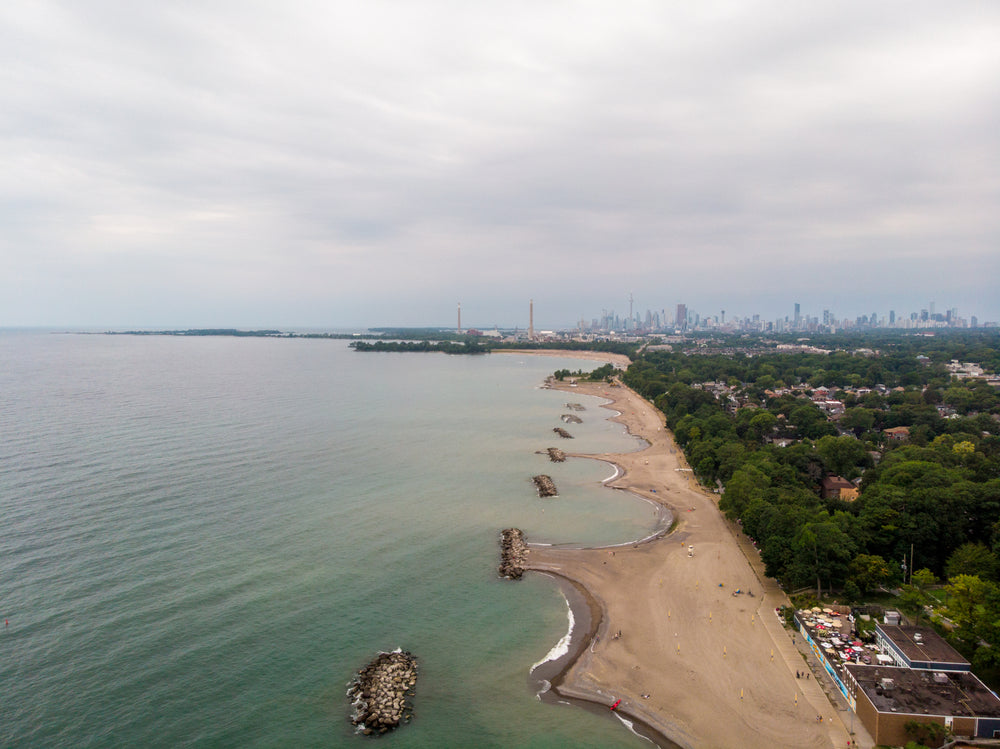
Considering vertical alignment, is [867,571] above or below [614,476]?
above

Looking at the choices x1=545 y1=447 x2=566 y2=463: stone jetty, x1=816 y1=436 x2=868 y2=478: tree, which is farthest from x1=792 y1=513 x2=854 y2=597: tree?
x1=545 y1=447 x2=566 y2=463: stone jetty

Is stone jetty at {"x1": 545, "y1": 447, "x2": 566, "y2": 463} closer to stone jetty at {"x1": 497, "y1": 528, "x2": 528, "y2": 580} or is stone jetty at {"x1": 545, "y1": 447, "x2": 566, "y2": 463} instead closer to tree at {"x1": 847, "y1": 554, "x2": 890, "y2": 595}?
stone jetty at {"x1": 497, "y1": 528, "x2": 528, "y2": 580}

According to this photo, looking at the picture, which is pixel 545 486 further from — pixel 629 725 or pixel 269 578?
pixel 629 725

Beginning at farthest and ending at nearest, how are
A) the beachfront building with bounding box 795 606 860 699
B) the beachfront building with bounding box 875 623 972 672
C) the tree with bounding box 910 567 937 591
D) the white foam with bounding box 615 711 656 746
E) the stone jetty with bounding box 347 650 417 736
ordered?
1. the tree with bounding box 910 567 937 591
2. the beachfront building with bounding box 795 606 860 699
3. the beachfront building with bounding box 875 623 972 672
4. the stone jetty with bounding box 347 650 417 736
5. the white foam with bounding box 615 711 656 746

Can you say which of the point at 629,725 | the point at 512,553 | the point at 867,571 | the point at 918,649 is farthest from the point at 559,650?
the point at 867,571

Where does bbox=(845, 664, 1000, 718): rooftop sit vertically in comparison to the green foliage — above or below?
below

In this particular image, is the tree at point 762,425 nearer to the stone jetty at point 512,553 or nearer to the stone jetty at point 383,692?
the stone jetty at point 512,553

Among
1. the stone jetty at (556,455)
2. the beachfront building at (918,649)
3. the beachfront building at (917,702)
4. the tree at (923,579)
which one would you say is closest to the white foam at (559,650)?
the beachfront building at (917,702)

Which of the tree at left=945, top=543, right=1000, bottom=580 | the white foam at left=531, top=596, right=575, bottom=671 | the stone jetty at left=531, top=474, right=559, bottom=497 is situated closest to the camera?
the white foam at left=531, top=596, right=575, bottom=671
